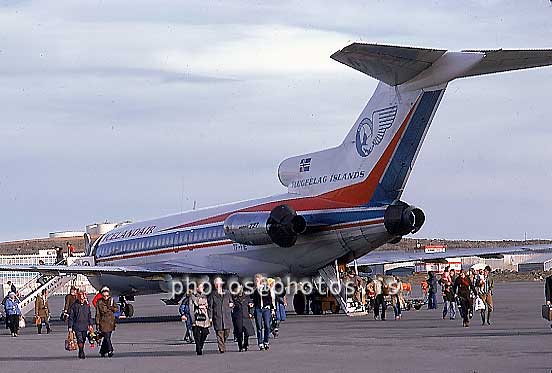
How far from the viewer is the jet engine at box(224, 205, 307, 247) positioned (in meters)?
30.7

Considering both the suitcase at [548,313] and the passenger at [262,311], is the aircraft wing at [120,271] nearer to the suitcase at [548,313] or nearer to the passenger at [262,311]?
the passenger at [262,311]

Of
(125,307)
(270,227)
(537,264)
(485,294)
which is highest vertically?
(537,264)

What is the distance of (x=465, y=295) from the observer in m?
27.5

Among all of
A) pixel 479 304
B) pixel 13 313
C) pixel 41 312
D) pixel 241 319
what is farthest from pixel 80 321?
pixel 479 304

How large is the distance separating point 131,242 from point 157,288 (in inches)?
101

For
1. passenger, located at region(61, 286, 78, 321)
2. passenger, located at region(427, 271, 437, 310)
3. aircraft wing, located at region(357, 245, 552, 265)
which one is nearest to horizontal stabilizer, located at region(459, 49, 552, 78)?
passenger, located at region(61, 286, 78, 321)

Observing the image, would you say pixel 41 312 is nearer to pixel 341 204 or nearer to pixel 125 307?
pixel 125 307

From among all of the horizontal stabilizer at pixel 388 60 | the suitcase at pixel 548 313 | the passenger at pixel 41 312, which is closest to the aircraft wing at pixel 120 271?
the passenger at pixel 41 312

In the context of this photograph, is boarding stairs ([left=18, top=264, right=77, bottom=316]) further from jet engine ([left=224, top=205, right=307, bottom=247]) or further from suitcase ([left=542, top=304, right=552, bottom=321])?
suitcase ([left=542, top=304, right=552, bottom=321])

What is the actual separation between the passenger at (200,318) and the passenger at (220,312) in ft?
0.42

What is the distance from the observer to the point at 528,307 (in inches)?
1490

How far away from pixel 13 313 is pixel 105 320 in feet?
34.7

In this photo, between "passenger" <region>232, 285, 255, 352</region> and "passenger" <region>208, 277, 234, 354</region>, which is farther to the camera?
"passenger" <region>232, 285, 255, 352</region>

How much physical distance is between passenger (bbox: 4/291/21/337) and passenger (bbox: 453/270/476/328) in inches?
506
